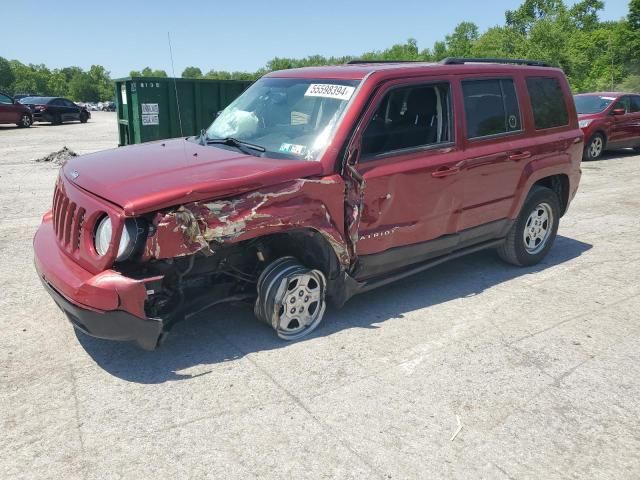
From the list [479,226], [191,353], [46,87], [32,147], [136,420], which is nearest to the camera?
[136,420]

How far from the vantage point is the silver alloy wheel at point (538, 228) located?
555cm

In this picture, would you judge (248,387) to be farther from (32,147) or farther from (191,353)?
(32,147)

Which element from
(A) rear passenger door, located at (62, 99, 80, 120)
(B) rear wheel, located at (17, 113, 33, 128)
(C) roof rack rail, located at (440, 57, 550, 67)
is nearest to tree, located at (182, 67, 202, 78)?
(A) rear passenger door, located at (62, 99, 80, 120)

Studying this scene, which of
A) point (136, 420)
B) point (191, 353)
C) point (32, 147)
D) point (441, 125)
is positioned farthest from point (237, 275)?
point (32, 147)

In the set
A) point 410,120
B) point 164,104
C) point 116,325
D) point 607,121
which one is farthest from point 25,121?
point 116,325

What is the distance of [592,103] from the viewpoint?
540 inches

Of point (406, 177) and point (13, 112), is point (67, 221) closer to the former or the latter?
point (406, 177)

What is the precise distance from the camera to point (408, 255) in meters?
4.43

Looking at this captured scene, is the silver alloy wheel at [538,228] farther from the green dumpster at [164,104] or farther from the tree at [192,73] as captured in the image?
the tree at [192,73]

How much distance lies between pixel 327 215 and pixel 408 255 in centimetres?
97

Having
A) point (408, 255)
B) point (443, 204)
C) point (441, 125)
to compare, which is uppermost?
point (441, 125)

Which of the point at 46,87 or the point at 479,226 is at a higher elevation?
the point at 46,87

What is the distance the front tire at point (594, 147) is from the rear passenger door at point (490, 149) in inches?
373

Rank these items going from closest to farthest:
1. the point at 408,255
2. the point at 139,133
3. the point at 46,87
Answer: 1. the point at 408,255
2. the point at 139,133
3. the point at 46,87
